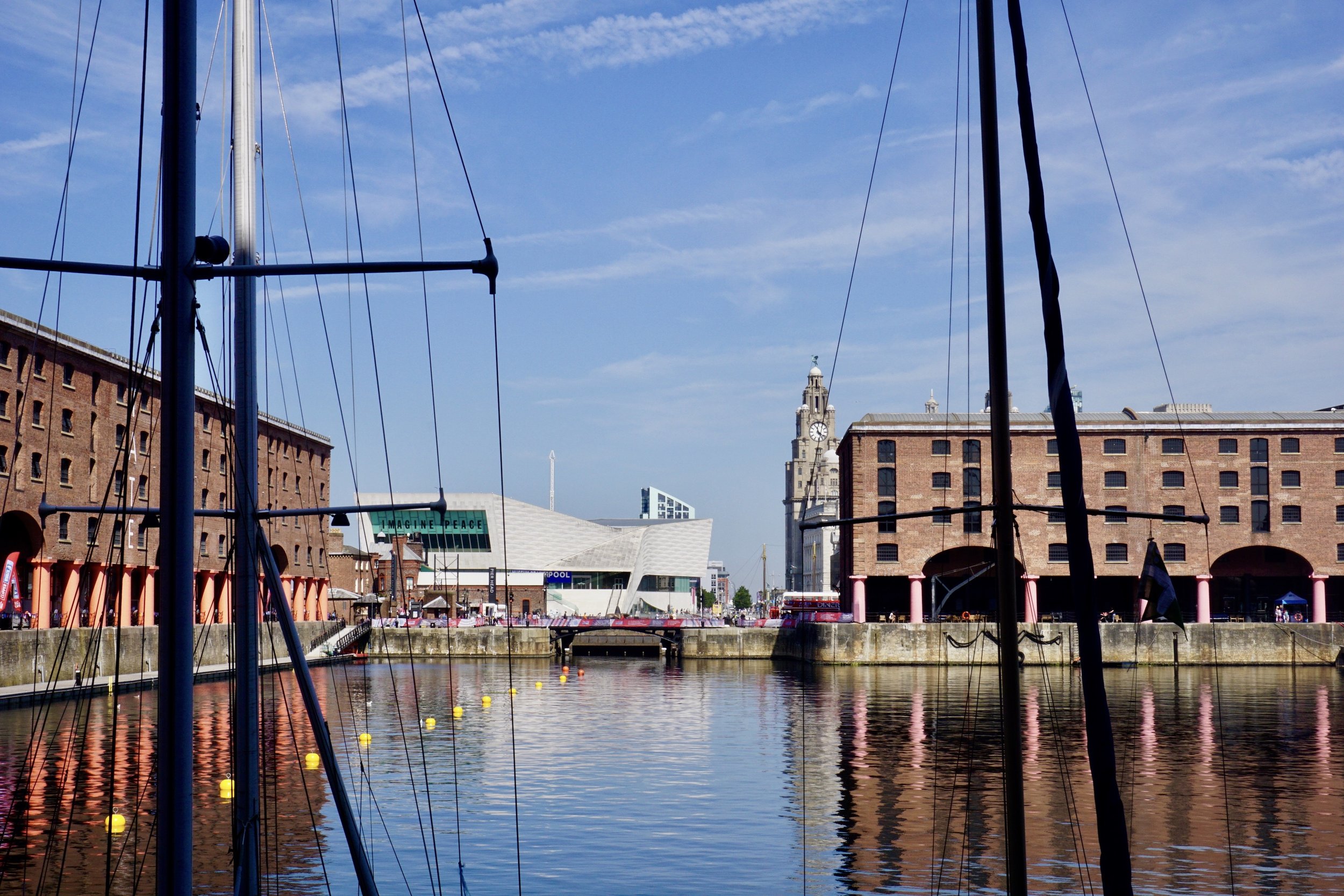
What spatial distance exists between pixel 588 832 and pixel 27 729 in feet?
74.8

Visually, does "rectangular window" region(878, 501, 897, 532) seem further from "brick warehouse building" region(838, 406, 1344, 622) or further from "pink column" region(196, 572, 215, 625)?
"pink column" region(196, 572, 215, 625)

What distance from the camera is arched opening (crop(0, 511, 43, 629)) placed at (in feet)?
175

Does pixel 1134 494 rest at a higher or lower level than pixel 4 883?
higher

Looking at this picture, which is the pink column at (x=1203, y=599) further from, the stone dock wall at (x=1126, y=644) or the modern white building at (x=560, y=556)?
the modern white building at (x=560, y=556)

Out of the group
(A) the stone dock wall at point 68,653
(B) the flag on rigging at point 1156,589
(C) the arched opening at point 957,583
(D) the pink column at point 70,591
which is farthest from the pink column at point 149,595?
(B) the flag on rigging at point 1156,589

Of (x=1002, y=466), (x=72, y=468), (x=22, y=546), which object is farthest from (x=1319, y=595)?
(x=1002, y=466)

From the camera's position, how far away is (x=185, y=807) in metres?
7.00

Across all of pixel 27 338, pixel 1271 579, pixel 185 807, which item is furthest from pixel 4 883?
pixel 1271 579

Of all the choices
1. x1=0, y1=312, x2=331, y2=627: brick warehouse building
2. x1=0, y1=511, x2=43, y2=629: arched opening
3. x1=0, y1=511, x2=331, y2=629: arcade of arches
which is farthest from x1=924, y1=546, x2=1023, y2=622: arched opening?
x1=0, y1=511, x2=43, y2=629: arched opening

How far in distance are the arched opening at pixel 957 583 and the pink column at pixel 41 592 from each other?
1907 inches

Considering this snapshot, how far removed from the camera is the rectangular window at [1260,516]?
272 ft

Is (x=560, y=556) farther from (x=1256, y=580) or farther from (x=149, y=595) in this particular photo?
(x=149, y=595)

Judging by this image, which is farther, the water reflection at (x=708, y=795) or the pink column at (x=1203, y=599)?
the pink column at (x=1203, y=599)

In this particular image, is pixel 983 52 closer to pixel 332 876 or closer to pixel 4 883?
pixel 332 876
